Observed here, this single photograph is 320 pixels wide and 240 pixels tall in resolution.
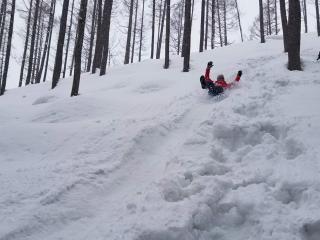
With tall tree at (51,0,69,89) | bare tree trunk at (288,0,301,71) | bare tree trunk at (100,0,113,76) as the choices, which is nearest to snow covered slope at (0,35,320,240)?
bare tree trunk at (288,0,301,71)

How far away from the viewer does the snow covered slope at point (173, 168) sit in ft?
16.1

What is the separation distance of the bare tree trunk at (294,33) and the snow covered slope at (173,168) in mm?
647

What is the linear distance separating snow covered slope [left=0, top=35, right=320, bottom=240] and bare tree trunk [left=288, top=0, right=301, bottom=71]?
65cm

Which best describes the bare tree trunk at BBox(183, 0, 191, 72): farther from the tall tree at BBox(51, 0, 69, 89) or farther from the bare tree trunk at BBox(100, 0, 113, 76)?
the tall tree at BBox(51, 0, 69, 89)

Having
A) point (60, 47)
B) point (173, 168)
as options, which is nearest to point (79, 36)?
point (60, 47)

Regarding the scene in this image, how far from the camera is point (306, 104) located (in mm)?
8203

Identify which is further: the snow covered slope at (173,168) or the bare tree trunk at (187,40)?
the bare tree trunk at (187,40)

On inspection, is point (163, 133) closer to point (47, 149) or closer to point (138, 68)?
point (47, 149)

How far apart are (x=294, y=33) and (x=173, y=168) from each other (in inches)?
282

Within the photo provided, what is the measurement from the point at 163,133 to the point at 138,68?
11960mm

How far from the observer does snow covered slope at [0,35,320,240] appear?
4906mm

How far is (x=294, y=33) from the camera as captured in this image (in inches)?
444

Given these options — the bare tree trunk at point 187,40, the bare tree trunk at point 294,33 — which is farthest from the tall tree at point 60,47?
the bare tree trunk at point 294,33

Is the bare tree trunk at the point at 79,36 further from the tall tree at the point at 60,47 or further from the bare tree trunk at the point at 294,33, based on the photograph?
the bare tree trunk at the point at 294,33
